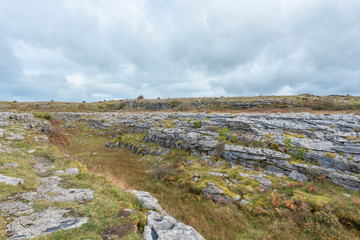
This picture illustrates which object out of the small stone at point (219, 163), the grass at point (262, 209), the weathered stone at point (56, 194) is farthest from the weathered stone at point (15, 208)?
the small stone at point (219, 163)

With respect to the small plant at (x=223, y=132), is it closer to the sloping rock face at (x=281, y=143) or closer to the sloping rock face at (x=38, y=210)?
the sloping rock face at (x=281, y=143)

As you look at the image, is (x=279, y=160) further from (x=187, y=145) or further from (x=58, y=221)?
(x=58, y=221)

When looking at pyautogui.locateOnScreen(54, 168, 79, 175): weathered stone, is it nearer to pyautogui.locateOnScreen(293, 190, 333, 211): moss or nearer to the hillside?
the hillside

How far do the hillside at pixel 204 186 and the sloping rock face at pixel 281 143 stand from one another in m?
0.07

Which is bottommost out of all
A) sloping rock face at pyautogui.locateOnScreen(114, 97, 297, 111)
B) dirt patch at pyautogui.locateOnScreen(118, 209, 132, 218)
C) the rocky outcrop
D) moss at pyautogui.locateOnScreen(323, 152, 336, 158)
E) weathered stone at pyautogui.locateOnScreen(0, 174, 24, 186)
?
the rocky outcrop

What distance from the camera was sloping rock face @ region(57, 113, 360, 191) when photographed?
33.0 ft

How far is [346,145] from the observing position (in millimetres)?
10969

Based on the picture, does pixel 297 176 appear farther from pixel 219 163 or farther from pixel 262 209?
pixel 219 163


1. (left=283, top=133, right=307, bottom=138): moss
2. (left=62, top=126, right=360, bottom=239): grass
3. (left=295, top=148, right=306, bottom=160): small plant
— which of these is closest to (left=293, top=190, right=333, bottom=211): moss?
(left=62, top=126, right=360, bottom=239): grass

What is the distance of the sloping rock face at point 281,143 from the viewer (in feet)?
33.0

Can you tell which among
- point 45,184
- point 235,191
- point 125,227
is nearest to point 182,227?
point 125,227

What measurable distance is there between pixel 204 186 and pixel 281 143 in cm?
778

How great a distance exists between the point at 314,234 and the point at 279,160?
5.27 metres

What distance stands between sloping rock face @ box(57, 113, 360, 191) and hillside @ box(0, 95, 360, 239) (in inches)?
2.8
